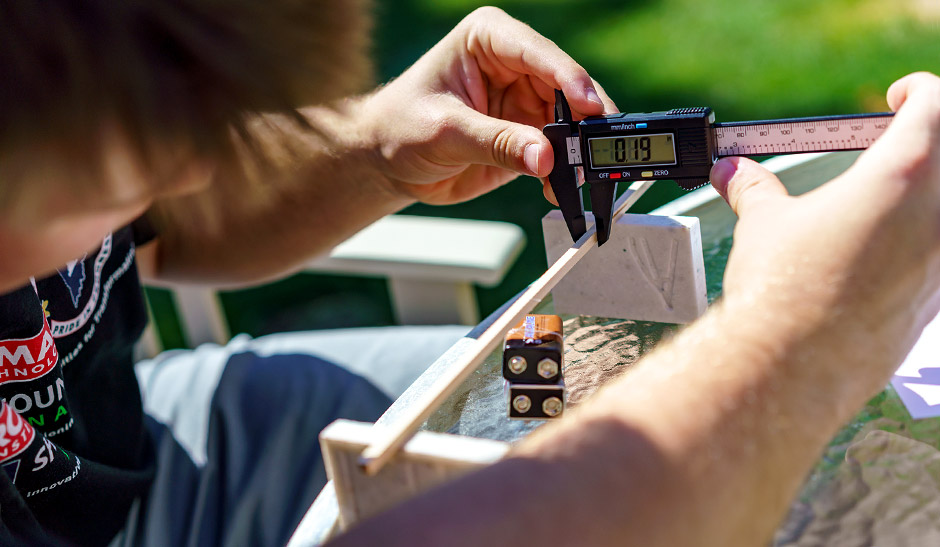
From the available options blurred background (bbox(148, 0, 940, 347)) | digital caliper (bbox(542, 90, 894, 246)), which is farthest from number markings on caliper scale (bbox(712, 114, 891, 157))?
blurred background (bbox(148, 0, 940, 347))

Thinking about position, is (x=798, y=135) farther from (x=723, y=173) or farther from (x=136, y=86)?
(x=136, y=86)

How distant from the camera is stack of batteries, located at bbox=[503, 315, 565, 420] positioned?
0.84 metres

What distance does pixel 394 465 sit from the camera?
2.17ft

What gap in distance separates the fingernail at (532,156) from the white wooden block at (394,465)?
424 millimetres

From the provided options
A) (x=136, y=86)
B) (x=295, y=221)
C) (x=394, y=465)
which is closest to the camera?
(x=136, y=86)

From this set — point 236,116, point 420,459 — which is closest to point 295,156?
point 236,116

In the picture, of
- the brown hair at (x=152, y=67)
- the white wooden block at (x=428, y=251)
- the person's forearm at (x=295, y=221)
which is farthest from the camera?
the white wooden block at (x=428, y=251)

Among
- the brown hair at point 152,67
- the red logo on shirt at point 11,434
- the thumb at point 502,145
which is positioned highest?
the brown hair at point 152,67

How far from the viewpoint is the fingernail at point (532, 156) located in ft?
3.24

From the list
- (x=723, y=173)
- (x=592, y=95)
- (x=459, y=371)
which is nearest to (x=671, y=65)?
(x=592, y=95)

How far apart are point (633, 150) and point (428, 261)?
55cm

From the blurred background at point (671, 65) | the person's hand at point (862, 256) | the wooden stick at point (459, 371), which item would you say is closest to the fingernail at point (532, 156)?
the wooden stick at point (459, 371)

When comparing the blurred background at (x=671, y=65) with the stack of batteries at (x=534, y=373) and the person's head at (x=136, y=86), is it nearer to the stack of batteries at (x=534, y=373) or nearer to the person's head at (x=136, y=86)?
the stack of batteries at (x=534, y=373)

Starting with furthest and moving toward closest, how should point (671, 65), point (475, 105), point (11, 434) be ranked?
point (671, 65) < point (475, 105) < point (11, 434)
